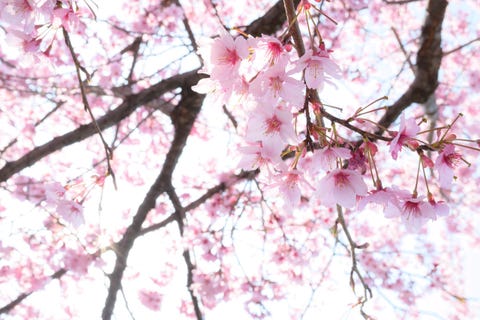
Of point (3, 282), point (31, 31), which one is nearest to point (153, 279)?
point (3, 282)

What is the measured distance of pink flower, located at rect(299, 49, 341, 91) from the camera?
4.14 feet

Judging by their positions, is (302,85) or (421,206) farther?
(421,206)

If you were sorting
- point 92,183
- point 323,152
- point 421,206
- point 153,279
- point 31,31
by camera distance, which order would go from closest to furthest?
point 323,152 → point 421,206 → point 31,31 → point 92,183 → point 153,279

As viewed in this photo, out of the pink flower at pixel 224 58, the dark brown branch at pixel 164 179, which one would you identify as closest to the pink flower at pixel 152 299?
the dark brown branch at pixel 164 179

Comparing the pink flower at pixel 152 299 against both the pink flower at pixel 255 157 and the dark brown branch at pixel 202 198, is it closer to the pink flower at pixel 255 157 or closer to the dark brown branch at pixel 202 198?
the dark brown branch at pixel 202 198

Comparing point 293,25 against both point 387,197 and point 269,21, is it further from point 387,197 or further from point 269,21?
point 269,21

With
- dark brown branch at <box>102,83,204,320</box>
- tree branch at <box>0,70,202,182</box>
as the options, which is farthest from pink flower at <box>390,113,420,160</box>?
dark brown branch at <box>102,83,204,320</box>

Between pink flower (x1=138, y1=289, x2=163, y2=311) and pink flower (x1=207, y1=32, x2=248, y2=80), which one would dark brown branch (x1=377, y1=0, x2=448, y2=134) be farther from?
pink flower (x1=138, y1=289, x2=163, y2=311)

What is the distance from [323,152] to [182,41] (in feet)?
11.3

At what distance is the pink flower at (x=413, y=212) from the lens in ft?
4.77

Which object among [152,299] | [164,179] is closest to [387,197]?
[164,179]

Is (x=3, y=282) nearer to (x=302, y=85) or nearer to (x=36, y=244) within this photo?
(x=36, y=244)

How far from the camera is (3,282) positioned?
546 cm

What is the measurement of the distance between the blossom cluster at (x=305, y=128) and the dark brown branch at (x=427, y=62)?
197cm
